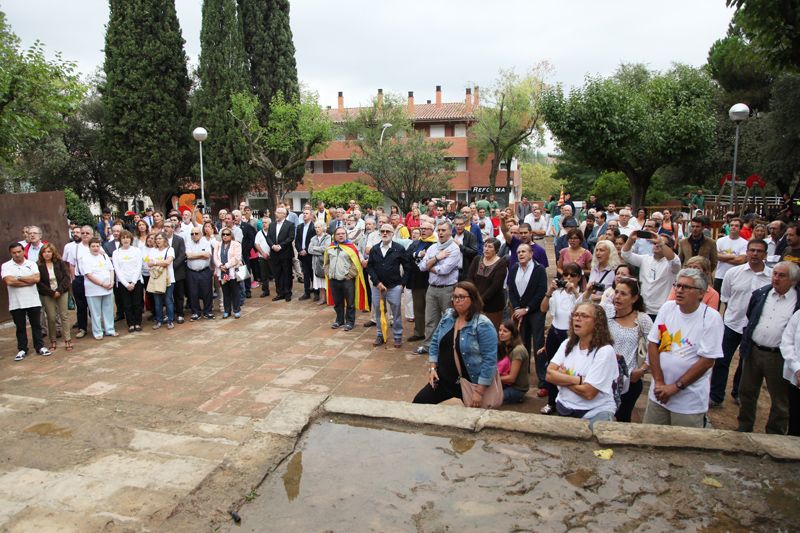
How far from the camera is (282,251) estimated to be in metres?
11.3

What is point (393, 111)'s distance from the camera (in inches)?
1737

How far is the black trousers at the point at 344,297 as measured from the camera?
912 centimetres

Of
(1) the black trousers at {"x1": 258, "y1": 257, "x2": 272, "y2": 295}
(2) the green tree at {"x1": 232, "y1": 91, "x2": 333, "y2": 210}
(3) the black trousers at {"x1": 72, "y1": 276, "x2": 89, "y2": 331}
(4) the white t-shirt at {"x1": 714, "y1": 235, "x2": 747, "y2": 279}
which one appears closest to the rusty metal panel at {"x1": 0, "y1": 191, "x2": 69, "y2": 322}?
(3) the black trousers at {"x1": 72, "y1": 276, "x2": 89, "y2": 331}

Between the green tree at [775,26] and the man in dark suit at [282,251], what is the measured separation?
318 inches

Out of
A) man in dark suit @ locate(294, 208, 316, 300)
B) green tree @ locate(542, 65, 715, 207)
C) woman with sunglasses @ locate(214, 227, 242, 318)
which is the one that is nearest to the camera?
A: woman with sunglasses @ locate(214, 227, 242, 318)

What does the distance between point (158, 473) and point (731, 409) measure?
537 cm

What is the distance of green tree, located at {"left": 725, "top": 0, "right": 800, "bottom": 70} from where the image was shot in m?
7.03

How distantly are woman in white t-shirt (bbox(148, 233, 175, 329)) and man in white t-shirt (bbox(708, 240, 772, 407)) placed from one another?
26.2 feet

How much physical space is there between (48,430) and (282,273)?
6545mm

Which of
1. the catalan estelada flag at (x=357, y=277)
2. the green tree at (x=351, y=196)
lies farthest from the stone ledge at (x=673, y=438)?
the green tree at (x=351, y=196)

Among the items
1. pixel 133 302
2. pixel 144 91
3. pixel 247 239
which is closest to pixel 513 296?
pixel 133 302

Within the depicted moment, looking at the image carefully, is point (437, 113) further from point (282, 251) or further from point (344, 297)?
point (344, 297)

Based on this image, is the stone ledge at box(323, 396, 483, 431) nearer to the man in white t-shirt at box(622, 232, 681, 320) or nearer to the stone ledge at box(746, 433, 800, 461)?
the stone ledge at box(746, 433, 800, 461)

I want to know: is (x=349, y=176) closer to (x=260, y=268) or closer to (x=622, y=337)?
(x=260, y=268)
